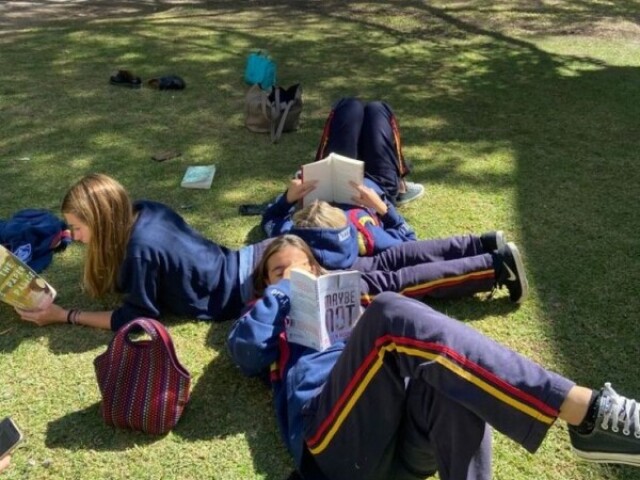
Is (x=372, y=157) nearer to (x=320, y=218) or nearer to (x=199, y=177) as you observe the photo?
(x=320, y=218)

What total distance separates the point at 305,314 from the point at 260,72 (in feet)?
14.7

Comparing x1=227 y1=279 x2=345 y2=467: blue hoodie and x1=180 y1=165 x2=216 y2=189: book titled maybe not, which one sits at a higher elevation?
x1=227 y1=279 x2=345 y2=467: blue hoodie

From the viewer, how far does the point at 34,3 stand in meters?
10.9

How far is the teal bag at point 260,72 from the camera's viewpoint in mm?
6551

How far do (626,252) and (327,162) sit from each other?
5.54 ft

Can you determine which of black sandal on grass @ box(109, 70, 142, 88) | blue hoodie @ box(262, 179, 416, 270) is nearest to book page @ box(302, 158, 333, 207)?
blue hoodie @ box(262, 179, 416, 270)

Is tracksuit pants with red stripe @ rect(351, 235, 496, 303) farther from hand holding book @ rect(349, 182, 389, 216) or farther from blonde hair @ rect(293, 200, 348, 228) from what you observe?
hand holding book @ rect(349, 182, 389, 216)

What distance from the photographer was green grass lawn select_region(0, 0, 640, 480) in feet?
8.60

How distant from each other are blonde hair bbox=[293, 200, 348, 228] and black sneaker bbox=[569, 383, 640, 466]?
5.19 ft

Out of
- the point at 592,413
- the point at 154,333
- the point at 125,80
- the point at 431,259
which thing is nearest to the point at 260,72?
the point at 125,80

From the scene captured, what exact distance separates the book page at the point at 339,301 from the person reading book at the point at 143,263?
0.67 m

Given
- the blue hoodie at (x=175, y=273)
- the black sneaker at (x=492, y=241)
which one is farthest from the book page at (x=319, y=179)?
the black sneaker at (x=492, y=241)

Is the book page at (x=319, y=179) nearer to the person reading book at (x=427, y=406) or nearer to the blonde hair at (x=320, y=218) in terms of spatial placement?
the blonde hair at (x=320, y=218)

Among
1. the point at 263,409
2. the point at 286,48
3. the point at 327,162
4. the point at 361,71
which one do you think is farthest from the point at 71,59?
the point at 263,409
